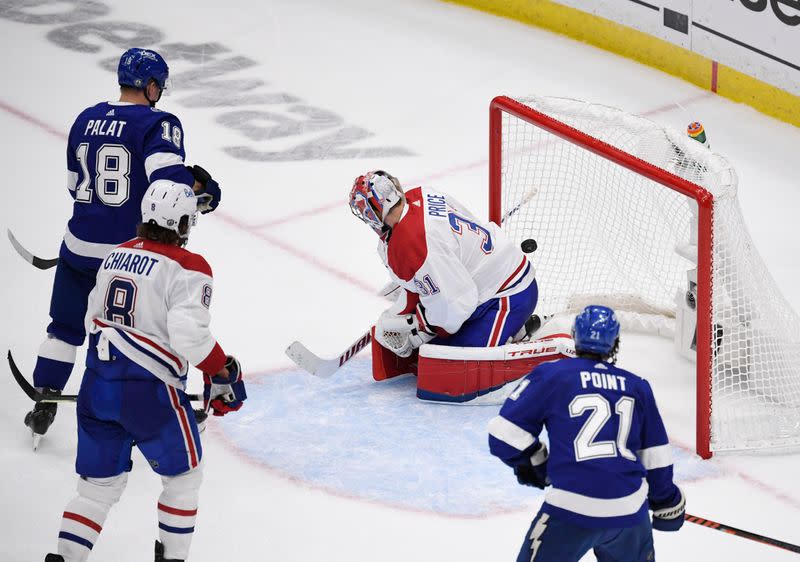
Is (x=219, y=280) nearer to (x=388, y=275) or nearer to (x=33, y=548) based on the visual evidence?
(x=388, y=275)

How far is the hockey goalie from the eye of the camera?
423cm

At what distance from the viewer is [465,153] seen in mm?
6480

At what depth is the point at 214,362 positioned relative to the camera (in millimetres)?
3428

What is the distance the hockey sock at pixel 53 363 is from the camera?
418cm

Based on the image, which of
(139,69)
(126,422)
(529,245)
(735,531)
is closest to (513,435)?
(735,531)

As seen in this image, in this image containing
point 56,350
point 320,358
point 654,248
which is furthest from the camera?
point 654,248

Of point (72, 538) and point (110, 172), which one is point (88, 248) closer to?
point (110, 172)

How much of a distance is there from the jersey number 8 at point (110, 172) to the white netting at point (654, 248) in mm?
1505

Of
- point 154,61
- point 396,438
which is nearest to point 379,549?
point 396,438

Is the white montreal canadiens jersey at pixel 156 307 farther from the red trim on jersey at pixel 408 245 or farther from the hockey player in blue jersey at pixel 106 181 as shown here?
the red trim on jersey at pixel 408 245

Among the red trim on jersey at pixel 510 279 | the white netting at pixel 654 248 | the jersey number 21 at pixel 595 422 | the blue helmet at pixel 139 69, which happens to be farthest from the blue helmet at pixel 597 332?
the blue helmet at pixel 139 69

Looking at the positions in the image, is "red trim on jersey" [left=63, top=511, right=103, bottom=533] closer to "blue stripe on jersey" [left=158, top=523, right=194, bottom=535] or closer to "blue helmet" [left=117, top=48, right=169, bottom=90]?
"blue stripe on jersey" [left=158, top=523, right=194, bottom=535]

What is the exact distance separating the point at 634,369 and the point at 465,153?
6.86 feet

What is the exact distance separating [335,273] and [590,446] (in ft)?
8.95
